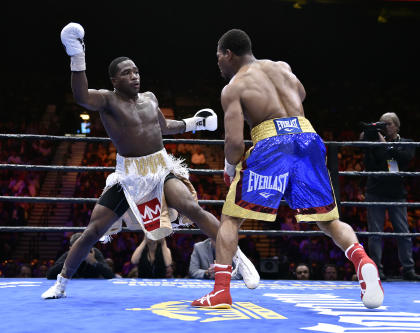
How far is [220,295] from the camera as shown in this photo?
2.11m

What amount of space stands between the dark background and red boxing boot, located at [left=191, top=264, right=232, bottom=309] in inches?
310

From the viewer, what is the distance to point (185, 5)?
9773 mm

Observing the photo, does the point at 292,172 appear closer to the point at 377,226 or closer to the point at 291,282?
the point at 291,282

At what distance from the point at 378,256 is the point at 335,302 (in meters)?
1.49

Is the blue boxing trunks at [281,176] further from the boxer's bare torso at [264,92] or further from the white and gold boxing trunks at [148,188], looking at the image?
the white and gold boxing trunks at [148,188]

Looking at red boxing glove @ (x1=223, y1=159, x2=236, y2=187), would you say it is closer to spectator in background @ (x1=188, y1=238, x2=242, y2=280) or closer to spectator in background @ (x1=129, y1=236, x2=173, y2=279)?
spectator in background @ (x1=188, y1=238, x2=242, y2=280)

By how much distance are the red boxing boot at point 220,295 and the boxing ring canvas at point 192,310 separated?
4cm

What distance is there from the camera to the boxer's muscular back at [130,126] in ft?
8.71

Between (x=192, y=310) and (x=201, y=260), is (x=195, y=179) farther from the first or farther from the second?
(x=192, y=310)

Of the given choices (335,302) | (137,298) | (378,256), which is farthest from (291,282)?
(137,298)

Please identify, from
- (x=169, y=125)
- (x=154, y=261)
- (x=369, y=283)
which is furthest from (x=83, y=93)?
(x=154, y=261)

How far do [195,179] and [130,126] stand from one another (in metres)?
6.24

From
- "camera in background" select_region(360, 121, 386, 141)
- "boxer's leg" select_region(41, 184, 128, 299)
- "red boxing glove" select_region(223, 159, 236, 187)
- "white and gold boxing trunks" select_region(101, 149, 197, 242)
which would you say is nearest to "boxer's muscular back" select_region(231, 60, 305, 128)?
"red boxing glove" select_region(223, 159, 236, 187)

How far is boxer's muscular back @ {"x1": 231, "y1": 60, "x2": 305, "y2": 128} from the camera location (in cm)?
225
